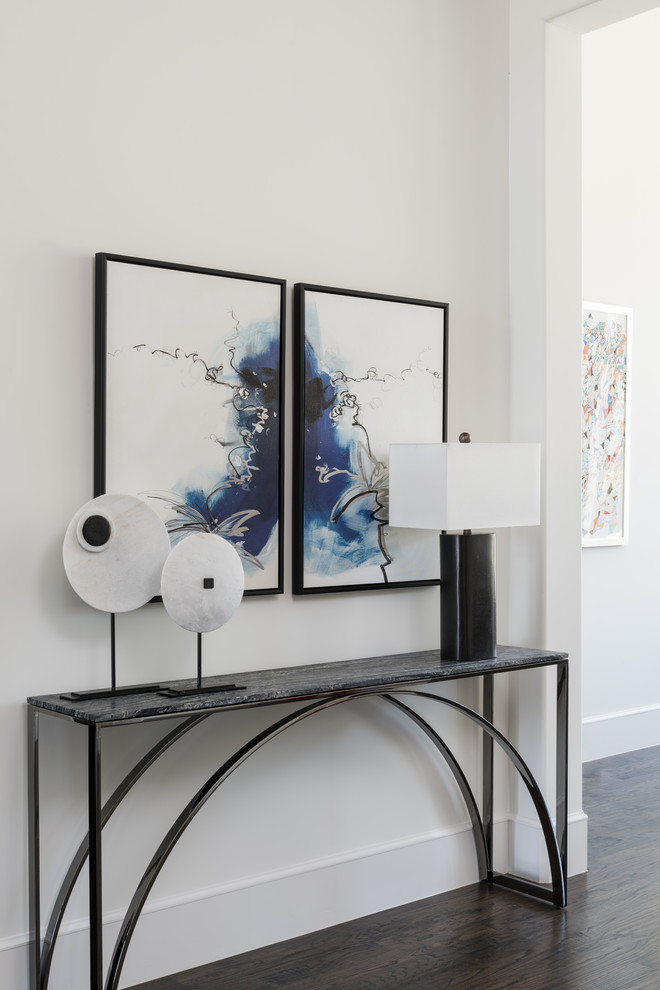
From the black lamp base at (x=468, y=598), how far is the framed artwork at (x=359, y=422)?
0.21m

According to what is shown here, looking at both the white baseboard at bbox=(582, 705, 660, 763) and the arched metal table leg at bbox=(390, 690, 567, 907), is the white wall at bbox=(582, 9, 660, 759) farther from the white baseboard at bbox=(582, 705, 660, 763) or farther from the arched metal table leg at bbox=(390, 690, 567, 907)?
the arched metal table leg at bbox=(390, 690, 567, 907)

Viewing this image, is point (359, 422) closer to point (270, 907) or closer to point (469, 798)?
point (469, 798)

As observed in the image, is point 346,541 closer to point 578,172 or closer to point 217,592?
point 217,592

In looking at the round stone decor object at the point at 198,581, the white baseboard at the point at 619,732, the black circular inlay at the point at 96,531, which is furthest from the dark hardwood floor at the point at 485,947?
the white baseboard at the point at 619,732

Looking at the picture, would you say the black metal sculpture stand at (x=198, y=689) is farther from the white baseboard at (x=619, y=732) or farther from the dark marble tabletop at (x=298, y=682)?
the white baseboard at (x=619, y=732)

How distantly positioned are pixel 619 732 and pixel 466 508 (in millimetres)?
2705

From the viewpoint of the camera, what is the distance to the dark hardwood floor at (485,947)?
2664 mm

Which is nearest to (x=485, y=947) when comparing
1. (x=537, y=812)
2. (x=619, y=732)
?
(x=537, y=812)

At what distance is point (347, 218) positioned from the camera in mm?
3154

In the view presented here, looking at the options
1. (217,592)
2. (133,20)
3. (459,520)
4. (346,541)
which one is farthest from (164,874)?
(133,20)

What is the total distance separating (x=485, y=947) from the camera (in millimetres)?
2887

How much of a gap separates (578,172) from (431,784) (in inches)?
85.5

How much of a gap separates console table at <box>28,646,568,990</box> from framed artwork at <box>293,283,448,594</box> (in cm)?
31

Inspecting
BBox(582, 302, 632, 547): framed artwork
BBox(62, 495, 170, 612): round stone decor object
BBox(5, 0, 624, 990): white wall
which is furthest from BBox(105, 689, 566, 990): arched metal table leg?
BBox(582, 302, 632, 547): framed artwork
